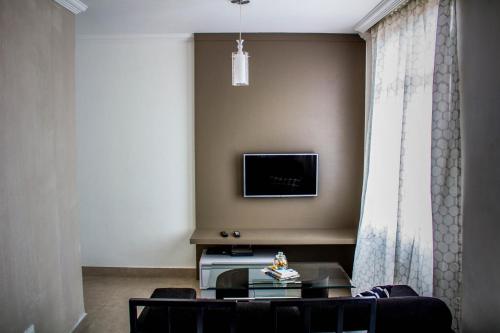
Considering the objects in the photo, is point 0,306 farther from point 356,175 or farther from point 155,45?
point 356,175

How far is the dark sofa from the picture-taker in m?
1.92

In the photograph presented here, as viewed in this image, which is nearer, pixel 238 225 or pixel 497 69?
pixel 497 69

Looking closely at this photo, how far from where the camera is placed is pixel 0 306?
2.34m

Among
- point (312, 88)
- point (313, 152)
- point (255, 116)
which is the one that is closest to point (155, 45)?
point (255, 116)

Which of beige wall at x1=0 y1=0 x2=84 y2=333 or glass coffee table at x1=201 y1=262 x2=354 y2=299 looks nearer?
beige wall at x1=0 y1=0 x2=84 y2=333

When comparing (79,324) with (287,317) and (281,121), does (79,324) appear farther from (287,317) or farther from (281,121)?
(281,121)

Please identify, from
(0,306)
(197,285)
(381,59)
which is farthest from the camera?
(197,285)

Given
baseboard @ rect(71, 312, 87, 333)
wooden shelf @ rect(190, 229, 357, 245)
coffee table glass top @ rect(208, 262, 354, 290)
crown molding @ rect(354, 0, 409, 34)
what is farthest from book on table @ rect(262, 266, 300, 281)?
crown molding @ rect(354, 0, 409, 34)

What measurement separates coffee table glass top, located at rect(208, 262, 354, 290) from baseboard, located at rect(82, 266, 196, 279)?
1.25m

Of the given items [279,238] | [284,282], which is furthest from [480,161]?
[279,238]

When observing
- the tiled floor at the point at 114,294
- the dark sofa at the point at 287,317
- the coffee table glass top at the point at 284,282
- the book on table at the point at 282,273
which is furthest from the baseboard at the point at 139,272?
the dark sofa at the point at 287,317

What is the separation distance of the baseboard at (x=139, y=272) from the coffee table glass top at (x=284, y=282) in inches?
49.1

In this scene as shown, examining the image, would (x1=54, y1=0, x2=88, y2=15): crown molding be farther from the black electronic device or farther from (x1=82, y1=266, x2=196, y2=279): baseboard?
(x1=82, y1=266, x2=196, y2=279): baseboard

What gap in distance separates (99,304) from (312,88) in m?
3.18
